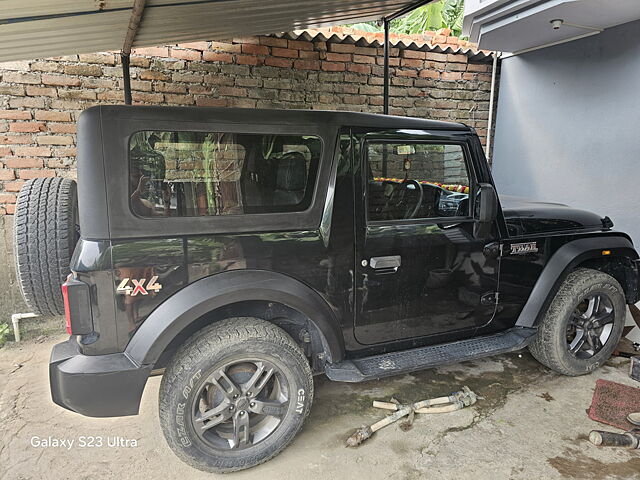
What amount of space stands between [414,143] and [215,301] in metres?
1.54

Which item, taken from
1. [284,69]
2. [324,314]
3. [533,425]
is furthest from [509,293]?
[284,69]

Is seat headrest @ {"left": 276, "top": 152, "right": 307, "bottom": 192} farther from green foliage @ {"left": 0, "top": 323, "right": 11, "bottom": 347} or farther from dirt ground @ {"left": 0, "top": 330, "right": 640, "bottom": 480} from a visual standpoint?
green foliage @ {"left": 0, "top": 323, "right": 11, "bottom": 347}

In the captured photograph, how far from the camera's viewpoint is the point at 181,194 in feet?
7.05

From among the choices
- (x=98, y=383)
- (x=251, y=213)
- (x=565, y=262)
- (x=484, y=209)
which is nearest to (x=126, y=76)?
(x=251, y=213)

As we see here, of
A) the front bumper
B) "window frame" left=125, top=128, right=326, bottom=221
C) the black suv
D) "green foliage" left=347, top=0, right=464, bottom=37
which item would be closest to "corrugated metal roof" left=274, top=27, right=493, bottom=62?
the black suv

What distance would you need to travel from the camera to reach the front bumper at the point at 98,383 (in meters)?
2.03

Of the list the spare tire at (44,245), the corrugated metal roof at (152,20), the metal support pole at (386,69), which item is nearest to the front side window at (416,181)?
the corrugated metal roof at (152,20)

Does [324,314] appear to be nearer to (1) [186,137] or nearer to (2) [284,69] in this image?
(1) [186,137]

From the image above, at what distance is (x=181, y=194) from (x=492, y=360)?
2.98 m

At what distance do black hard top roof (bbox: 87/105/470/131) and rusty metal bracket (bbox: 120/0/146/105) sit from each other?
1.12m

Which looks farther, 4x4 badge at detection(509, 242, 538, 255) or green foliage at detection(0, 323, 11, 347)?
green foliage at detection(0, 323, 11, 347)

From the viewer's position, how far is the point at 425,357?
272cm

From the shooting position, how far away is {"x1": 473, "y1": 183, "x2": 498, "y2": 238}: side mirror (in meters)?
2.69

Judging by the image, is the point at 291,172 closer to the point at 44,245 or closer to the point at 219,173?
the point at 219,173
